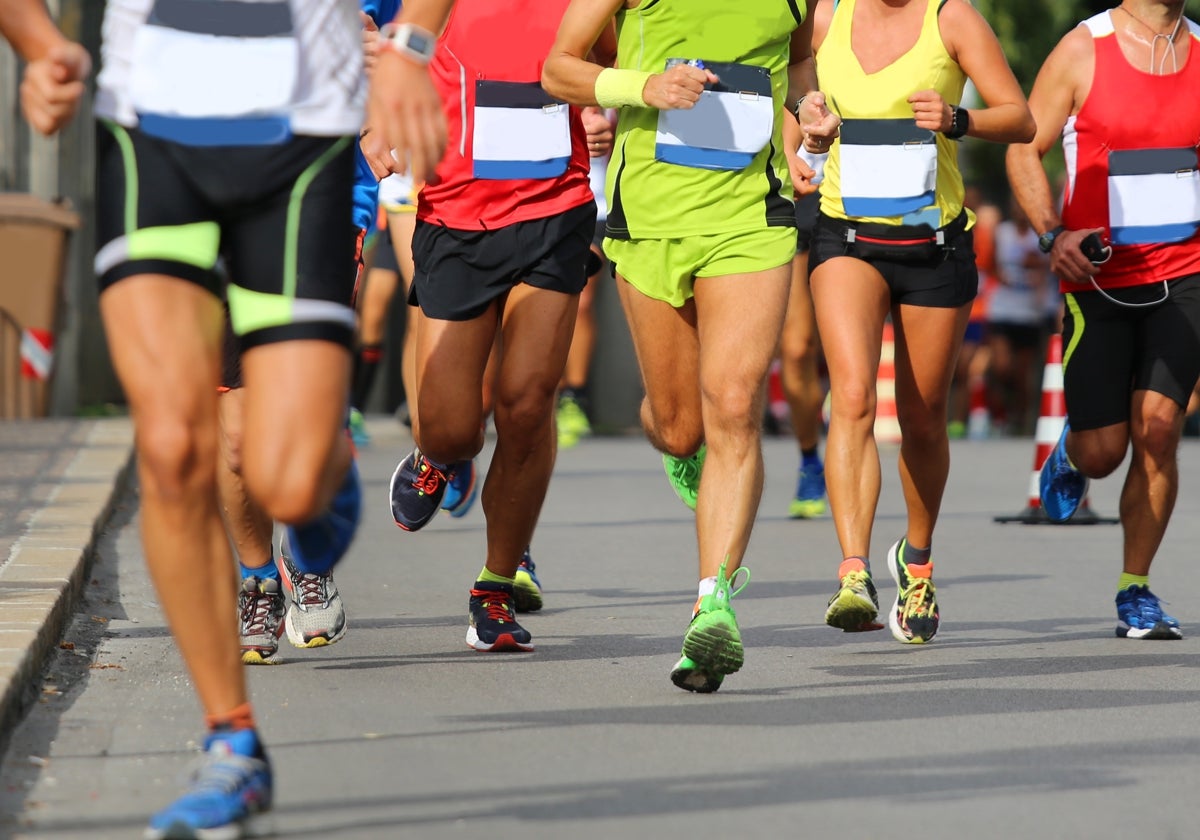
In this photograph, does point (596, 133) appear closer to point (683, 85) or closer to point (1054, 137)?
point (683, 85)

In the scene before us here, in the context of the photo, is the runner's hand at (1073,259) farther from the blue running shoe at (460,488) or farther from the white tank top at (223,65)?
the white tank top at (223,65)

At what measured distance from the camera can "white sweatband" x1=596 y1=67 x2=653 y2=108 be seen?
239 inches

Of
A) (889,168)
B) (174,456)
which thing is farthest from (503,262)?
(174,456)

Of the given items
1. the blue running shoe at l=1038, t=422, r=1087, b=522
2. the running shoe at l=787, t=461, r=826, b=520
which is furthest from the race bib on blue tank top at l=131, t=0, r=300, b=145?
the running shoe at l=787, t=461, r=826, b=520

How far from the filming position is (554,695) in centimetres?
Answer: 590

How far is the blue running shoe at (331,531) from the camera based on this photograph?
4.54m

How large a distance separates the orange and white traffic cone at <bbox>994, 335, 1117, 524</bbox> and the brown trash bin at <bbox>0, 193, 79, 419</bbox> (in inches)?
267

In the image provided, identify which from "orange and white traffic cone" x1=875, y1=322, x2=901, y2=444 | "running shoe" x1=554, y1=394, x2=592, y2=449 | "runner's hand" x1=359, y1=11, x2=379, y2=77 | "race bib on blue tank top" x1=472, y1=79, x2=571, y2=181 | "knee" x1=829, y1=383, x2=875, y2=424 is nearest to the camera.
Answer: "runner's hand" x1=359, y1=11, x2=379, y2=77

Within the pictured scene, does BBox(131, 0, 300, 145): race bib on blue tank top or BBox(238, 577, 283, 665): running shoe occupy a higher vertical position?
BBox(131, 0, 300, 145): race bib on blue tank top

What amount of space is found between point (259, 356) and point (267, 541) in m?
2.32

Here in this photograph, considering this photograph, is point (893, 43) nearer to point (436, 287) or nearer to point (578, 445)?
point (436, 287)

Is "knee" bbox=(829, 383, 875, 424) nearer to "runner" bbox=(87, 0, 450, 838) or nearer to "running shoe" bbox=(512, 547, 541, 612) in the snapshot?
"running shoe" bbox=(512, 547, 541, 612)

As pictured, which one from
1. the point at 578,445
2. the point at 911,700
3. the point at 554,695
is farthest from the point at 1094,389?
the point at 578,445

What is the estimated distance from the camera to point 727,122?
612 centimetres
